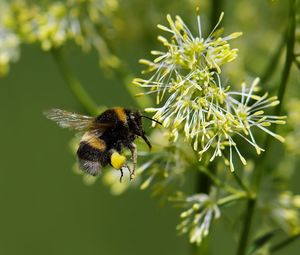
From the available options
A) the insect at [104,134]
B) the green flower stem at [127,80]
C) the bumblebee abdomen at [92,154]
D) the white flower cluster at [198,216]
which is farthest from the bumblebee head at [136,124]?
the green flower stem at [127,80]

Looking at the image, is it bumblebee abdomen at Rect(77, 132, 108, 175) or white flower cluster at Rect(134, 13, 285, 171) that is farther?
bumblebee abdomen at Rect(77, 132, 108, 175)

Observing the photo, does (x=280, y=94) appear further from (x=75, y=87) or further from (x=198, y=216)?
(x=75, y=87)

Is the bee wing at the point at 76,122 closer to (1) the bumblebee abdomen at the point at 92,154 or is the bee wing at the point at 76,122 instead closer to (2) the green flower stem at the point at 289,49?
(1) the bumblebee abdomen at the point at 92,154

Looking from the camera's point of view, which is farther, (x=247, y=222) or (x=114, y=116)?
(x=247, y=222)

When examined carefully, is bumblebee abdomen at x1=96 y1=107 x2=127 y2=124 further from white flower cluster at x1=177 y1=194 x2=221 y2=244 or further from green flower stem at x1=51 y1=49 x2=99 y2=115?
green flower stem at x1=51 y1=49 x2=99 y2=115

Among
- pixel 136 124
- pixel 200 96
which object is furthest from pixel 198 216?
pixel 200 96

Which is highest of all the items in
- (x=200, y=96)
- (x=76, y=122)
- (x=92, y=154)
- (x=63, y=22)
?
(x=63, y=22)

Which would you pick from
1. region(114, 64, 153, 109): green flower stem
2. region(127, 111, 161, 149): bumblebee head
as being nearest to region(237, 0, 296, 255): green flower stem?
region(127, 111, 161, 149): bumblebee head
